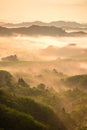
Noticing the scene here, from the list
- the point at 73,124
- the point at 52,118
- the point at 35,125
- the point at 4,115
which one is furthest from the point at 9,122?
the point at 73,124

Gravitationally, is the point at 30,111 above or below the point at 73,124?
above

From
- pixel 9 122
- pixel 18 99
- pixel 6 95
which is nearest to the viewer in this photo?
pixel 9 122

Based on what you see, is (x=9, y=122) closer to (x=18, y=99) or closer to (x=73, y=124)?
(x=18, y=99)

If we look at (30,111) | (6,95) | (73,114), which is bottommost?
(73,114)

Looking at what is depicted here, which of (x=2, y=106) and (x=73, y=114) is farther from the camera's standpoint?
(x=73, y=114)

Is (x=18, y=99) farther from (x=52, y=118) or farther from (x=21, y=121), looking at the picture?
(x=21, y=121)

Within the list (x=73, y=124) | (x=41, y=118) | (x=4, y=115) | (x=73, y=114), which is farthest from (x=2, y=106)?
(x=73, y=114)

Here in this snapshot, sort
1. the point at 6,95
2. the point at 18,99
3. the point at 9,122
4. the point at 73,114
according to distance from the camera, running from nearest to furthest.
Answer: the point at 9,122, the point at 6,95, the point at 18,99, the point at 73,114

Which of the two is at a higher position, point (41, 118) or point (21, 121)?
point (21, 121)

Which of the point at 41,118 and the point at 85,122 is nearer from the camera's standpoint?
the point at 41,118
